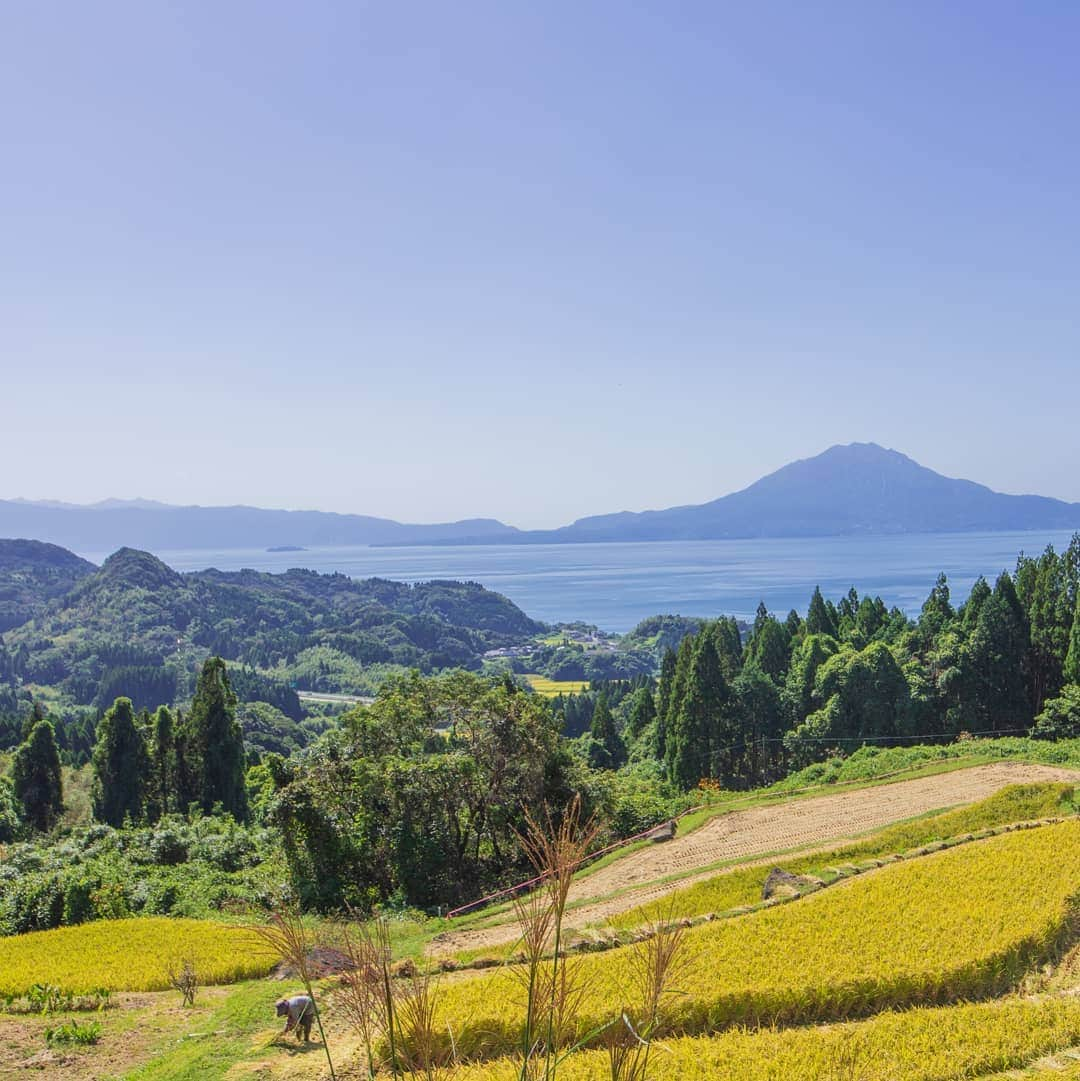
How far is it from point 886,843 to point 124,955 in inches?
454

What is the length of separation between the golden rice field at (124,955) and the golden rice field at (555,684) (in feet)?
270

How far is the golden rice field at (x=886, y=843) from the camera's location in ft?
38.0

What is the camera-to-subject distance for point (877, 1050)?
22.5 feet

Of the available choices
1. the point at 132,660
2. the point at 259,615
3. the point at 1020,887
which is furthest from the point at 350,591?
the point at 1020,887

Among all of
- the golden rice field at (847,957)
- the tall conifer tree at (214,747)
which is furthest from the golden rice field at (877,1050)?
the tall conifer tree at (214,747)

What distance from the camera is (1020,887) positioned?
998 cm

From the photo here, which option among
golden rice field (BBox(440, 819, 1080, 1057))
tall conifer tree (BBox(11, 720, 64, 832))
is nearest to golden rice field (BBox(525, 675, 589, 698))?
tall conifer tree (BBox(11, 720, 64, 832))

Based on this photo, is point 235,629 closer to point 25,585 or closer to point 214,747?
point 25,585

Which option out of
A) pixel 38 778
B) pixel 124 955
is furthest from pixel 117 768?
pixel 124 955

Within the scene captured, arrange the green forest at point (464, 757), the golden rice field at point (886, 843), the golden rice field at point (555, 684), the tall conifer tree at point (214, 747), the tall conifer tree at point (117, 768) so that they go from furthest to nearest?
the golden rice field at point (555, 684) < the tall conifer tree at point (214, 747) < the tall conifer tree at point (117, 768) < the green forest at point (464, 757) < the golden rice field at point (886, 843)

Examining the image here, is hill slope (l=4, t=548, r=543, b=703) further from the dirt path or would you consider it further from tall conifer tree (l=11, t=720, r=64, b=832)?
the dirt path

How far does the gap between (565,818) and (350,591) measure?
19717 centimetres

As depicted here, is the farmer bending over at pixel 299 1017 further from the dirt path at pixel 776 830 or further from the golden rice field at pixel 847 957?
the dirt path at pixel 776 830

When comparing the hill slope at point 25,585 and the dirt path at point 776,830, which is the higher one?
the dirt path at point 776,830
